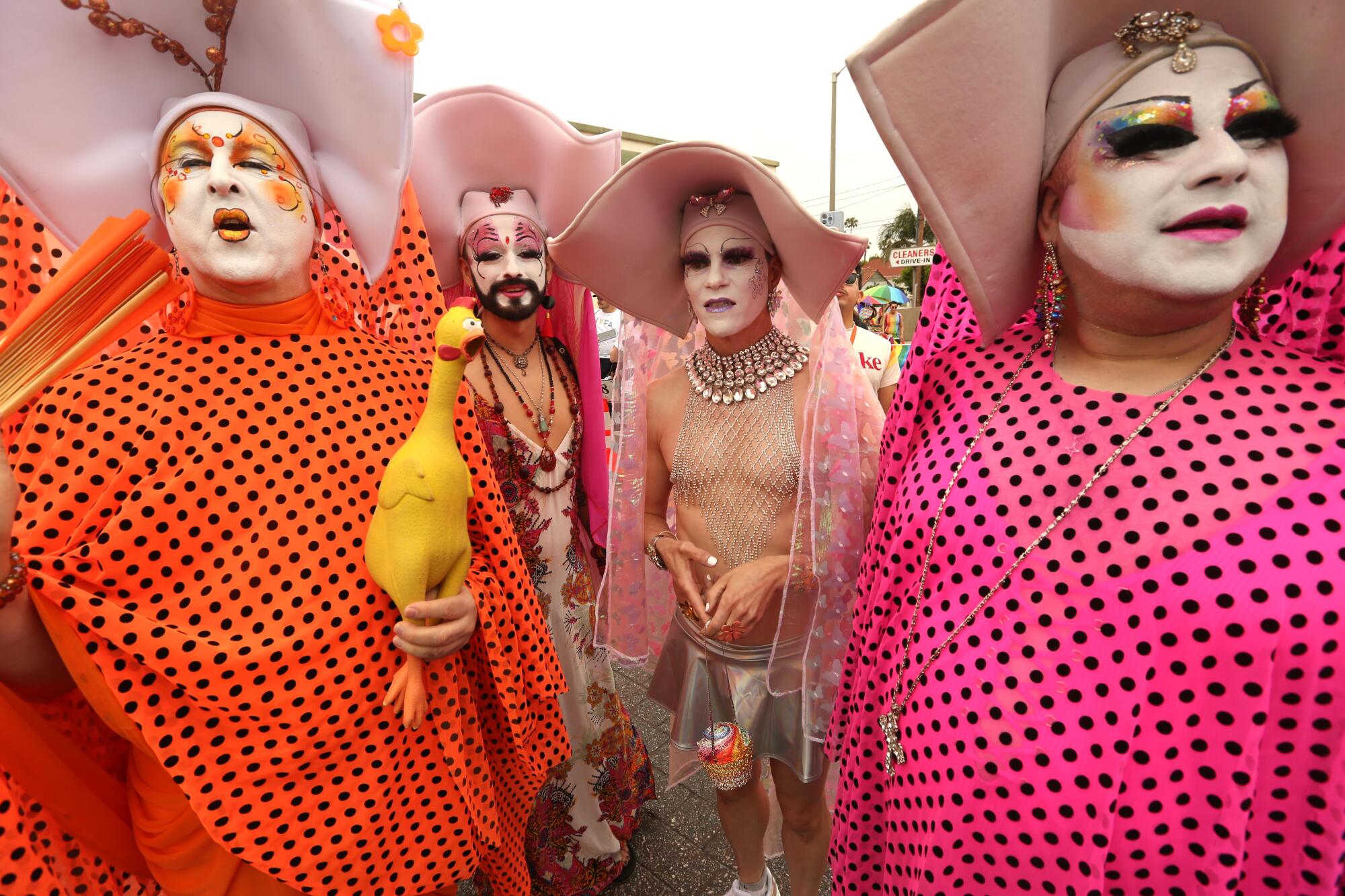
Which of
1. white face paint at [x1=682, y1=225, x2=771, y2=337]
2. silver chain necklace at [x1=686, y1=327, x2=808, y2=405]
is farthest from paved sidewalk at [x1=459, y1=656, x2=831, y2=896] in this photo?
white face paint at [x1=682, y1=225, x2=771, y2=337]

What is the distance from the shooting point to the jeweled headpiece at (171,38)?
52.6 inches

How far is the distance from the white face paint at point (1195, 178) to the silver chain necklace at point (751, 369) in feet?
3.32

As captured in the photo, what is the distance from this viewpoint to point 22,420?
4.50ft

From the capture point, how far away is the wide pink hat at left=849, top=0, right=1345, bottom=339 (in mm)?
1031

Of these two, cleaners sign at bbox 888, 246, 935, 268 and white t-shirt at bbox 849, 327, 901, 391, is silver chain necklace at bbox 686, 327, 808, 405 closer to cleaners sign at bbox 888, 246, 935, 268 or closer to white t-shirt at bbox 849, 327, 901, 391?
white t-shirt at bbox 849, 327, 901, 391

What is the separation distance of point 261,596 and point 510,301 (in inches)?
49.4

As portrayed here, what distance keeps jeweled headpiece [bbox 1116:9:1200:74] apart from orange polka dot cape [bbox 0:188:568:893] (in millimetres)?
1638

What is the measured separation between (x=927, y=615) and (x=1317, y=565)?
57cm

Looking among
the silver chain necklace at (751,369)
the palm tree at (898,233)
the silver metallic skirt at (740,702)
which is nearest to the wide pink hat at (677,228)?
the silver chain necklace at (751,369)

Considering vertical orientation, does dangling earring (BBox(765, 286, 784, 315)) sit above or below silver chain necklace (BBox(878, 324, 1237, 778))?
above

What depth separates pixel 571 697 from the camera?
2.46 metres

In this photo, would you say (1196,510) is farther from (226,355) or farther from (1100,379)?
(226,355)

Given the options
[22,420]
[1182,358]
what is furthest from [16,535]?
[1182,358]

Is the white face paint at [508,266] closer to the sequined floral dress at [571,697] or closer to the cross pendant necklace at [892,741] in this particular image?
the sequined floral dress at [571,697]
